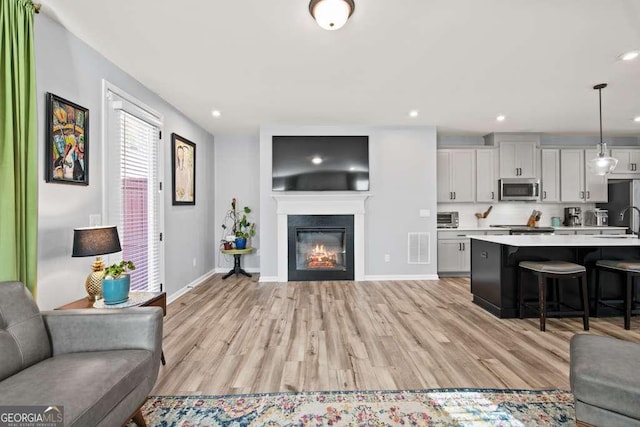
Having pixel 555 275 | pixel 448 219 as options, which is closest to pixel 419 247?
pixel 448 219

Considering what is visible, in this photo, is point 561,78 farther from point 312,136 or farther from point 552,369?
point 312,136

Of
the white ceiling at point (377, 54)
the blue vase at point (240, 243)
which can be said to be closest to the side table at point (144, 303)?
the white ceiling at point (377, 54)

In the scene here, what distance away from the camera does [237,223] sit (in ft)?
19.4

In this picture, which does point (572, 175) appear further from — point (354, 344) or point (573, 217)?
point (354, 344)

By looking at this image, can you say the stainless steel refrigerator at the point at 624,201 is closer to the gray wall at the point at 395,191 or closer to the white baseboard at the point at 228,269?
the gray wall at the point at 395,191

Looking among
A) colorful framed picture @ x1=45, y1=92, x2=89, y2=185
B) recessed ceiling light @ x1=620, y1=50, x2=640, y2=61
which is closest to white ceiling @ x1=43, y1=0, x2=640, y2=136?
recessed ceiling light @ x1=620, y1=50, x2=640, y2=61

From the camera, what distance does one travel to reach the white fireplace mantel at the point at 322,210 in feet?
17.1

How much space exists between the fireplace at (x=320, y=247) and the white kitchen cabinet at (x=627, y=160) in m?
5.16

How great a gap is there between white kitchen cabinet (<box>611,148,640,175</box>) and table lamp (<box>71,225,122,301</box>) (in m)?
7.91

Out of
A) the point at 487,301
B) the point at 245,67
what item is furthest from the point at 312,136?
the point at 487,301

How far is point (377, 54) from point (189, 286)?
4072mm

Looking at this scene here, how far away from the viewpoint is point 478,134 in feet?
19.3

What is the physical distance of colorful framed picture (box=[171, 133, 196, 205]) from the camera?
14.0 ft

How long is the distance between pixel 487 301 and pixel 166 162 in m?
4.37
